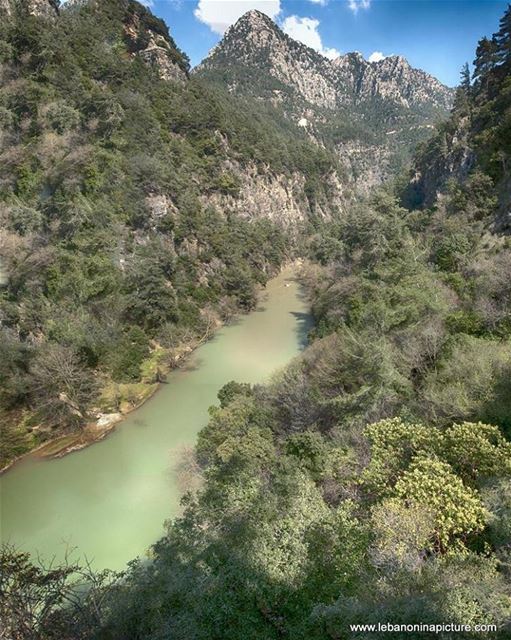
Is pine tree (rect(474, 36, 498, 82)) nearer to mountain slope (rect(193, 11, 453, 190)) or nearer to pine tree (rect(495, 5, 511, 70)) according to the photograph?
pine tree (rect(495, 5, 511, 70))

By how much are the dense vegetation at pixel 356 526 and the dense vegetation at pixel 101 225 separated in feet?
49.9

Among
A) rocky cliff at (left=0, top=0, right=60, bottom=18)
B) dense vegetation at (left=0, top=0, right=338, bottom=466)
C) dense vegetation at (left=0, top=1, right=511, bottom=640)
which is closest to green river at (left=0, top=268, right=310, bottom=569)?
dense vegetation at (left=0, top=0, right=338, bottom=466)

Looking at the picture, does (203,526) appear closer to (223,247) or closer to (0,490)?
(0,490)

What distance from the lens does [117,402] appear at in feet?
102

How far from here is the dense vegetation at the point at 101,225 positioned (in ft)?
A: 101

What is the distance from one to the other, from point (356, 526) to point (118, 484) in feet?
61.1

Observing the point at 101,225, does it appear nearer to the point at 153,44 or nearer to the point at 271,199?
the point at 271,199

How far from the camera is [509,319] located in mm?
18672

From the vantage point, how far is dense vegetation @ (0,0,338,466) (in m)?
30.8

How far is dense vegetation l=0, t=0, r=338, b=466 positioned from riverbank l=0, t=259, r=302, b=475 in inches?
8.2

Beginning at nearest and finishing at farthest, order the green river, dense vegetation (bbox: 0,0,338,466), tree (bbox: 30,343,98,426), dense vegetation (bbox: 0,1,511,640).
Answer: dense vegetation (bbox: 0,1,511,640)
the green river
tree (bbox: 30,343,98,426)
dense vegetation (bbox: 0,0,338,466)

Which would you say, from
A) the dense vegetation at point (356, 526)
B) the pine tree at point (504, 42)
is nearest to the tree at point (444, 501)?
the dense vegetation at point (356, 526)

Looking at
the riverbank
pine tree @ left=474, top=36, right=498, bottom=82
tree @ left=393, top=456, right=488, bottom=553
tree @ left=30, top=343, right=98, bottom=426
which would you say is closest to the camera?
tree @ left=393, top=456, right=488, bottom=553

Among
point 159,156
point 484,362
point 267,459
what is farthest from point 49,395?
point 159,156
